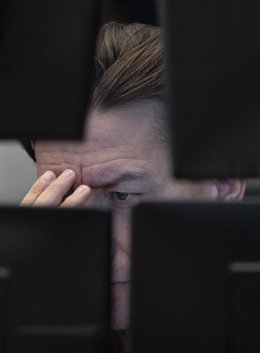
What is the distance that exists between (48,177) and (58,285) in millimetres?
707

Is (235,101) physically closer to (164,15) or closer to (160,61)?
(164,15)

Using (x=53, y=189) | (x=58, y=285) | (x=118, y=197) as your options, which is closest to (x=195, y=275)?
(x=58, y=285)

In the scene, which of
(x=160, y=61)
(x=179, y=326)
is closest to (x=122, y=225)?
(x=160, y=61)

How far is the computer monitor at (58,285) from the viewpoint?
423mm

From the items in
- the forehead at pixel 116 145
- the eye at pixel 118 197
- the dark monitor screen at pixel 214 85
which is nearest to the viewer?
the dark monitor screen at pixel 214 85

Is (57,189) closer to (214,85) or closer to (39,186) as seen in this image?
(39,186)

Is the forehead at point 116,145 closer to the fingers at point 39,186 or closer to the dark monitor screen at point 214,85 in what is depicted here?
the fingers at point 39,186

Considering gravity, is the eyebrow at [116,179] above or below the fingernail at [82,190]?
above

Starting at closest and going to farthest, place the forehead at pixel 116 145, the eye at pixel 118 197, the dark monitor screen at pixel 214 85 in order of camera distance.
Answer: the dark monitor screen at pixel 214 85 → the eye at pixel 118 197 → the forehead at pixel 116 145

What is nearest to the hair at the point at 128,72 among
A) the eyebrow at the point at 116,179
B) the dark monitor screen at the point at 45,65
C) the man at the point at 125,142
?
the man at the point at 125,142

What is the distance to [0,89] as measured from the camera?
0.43 metres

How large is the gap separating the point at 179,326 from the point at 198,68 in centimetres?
15

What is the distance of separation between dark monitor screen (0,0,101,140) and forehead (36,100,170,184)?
60cm

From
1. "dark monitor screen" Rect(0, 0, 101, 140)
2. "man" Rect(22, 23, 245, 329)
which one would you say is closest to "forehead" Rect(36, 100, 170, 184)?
"man" Rect(22, 23, 245, 329)
